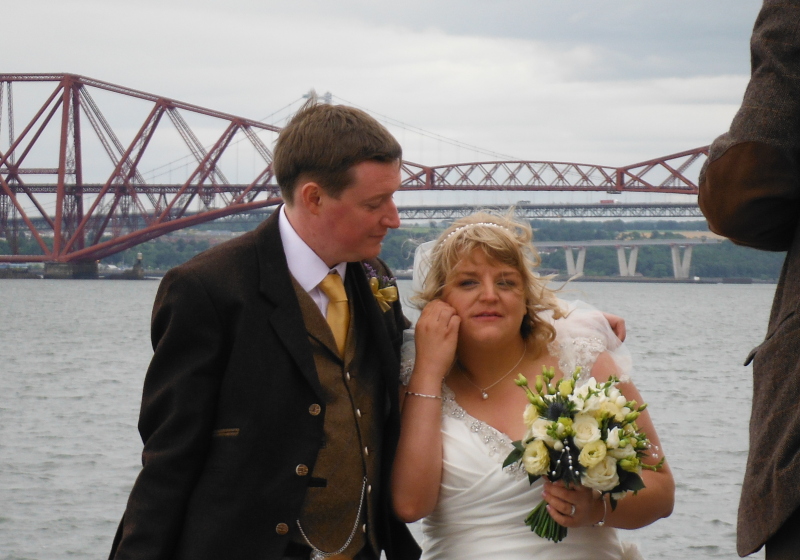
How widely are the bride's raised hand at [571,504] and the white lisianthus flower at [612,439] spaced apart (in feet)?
0.51

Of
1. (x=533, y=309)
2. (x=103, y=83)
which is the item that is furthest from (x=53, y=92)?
(x=533, y=309)

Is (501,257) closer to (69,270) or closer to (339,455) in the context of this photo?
(339,455)

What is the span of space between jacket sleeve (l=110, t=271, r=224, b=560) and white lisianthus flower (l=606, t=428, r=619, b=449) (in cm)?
85

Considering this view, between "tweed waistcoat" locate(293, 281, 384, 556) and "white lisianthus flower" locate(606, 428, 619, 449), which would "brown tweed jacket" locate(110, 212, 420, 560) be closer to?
"tweed waistcoat" locate(293, 281, 384, 556)

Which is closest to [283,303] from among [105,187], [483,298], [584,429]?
[483,298]

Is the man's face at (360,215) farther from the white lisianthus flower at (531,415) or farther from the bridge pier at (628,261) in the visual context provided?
the bridge pier at (628,261)

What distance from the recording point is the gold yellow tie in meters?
2.46

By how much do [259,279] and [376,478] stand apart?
1.82 feet

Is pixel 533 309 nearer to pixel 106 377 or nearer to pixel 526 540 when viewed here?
pixel 526 540

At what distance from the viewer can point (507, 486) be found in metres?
2.73

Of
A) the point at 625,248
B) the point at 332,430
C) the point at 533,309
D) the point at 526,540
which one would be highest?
the point at 533,309

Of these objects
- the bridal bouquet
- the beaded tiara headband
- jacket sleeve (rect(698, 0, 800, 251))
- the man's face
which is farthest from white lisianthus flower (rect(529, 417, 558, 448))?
jacket sleeve (rect(698, 0, 800, 251))

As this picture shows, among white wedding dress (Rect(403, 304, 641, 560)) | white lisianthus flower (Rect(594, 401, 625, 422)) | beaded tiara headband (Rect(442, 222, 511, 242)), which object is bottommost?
white wedding dress (Rect(403, 304, 641, 560))

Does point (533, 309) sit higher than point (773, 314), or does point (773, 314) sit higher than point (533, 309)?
point (773, 314)
